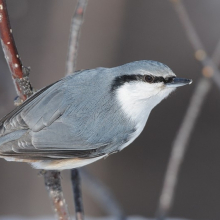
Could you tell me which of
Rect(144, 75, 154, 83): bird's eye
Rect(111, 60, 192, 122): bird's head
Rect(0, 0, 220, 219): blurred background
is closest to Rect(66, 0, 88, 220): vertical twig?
Rect(111, 60, 192, 122): bird's head

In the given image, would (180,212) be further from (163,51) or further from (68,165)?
(68,165)

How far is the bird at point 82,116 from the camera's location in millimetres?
1428

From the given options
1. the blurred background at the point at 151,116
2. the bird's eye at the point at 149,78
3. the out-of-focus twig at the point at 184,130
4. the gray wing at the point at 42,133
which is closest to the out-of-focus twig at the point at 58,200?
the gray wing at the point at 42,133

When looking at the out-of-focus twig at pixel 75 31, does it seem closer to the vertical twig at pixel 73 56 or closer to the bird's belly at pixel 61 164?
the vertical twig at pixel 73 56

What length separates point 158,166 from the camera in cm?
353

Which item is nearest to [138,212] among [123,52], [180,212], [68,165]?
[180,212]

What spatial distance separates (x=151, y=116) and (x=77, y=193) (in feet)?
6.71

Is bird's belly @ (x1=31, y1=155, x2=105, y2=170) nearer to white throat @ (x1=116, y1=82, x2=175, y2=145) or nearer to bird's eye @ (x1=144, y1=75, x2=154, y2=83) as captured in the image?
white throat @ (x1=116, y1=82, x2=175, y2=145)

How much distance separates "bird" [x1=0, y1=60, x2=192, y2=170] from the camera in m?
1.43

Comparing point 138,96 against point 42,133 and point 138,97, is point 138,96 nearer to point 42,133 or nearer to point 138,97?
point 138,97

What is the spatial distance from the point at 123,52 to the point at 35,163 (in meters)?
2.08

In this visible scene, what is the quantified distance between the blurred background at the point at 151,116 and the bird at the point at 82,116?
73.1 inches

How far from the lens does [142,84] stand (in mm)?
1476

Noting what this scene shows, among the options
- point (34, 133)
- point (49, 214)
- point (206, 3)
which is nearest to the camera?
point (34, 133)
